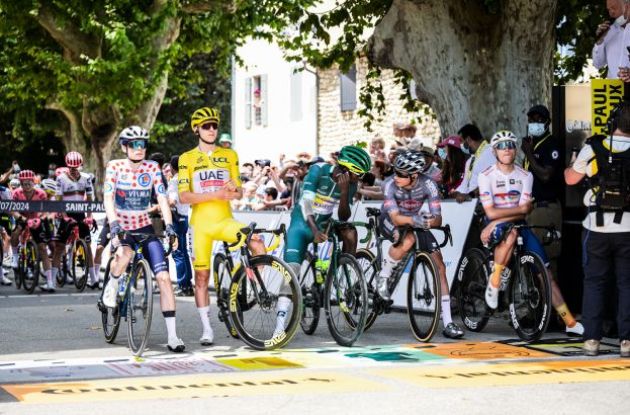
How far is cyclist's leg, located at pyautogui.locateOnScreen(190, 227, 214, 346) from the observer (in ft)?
41.5

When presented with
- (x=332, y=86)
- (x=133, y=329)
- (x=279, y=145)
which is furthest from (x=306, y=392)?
(x=279, y=145)

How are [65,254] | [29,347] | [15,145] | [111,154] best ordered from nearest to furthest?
[29,347] < [65,254] < [111,154] < [15,145]

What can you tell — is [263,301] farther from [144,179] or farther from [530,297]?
[530,297]

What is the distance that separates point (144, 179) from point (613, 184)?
13.6 feet

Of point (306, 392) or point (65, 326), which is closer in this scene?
point (306, 392)

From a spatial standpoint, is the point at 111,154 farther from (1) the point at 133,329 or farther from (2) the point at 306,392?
(2) the point at 306,392

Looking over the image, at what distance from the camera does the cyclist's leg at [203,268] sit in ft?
41.5

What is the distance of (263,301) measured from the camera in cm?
1212

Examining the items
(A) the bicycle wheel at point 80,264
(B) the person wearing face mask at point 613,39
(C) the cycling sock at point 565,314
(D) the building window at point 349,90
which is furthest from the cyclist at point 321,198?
(D) the building window at point 349,90

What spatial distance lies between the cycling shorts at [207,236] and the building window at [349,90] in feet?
88.5

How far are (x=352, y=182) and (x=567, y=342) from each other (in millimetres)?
2399

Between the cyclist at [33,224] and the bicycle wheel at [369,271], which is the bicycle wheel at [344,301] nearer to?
the bicycle wheel at [369,271]

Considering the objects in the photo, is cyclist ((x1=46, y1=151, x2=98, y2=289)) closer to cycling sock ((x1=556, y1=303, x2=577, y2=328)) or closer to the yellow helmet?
the yellow helmet

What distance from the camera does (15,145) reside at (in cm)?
5381
